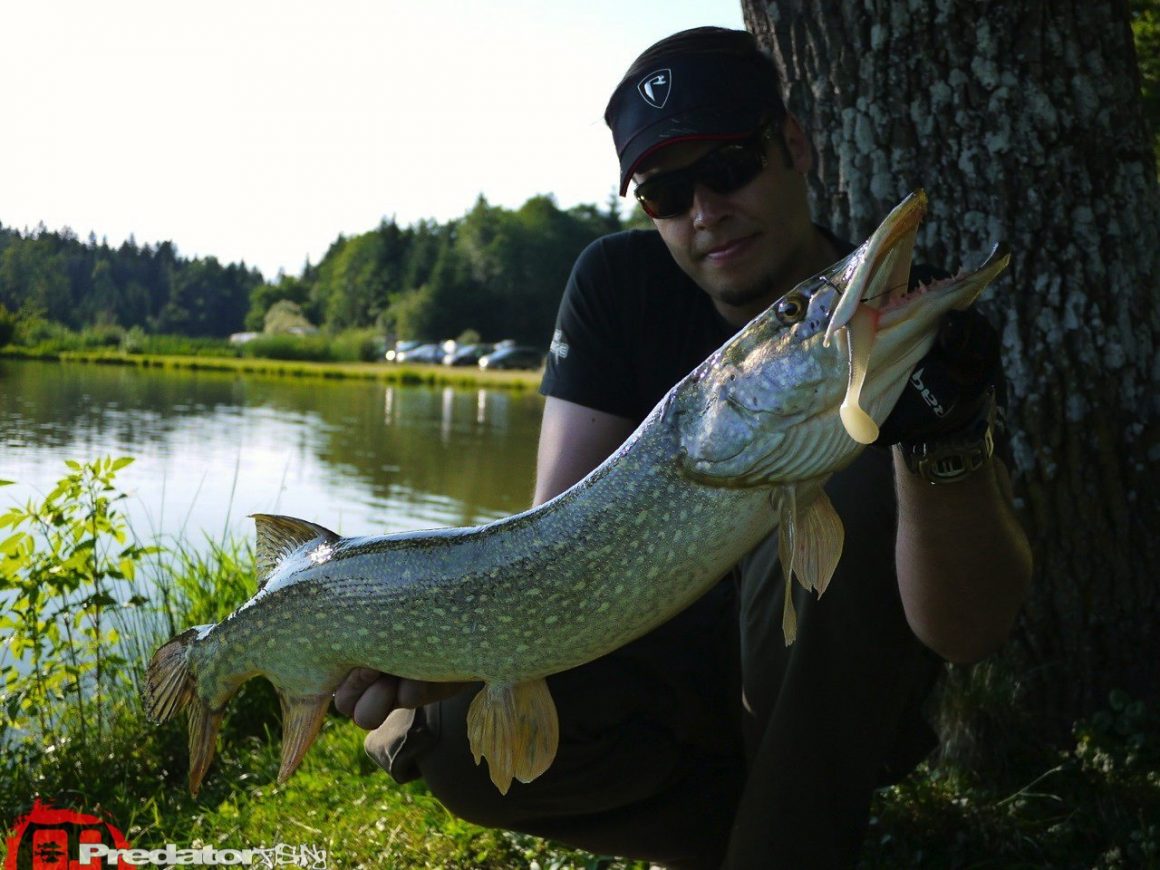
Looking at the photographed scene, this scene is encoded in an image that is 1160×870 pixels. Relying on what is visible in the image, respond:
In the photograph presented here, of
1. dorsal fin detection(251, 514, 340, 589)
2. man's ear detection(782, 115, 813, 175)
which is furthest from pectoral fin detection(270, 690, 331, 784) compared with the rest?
man's ear detection(782, 115, 813, 175)

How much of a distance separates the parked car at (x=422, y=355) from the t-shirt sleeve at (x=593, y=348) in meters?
47.5

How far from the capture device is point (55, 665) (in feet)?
11.9

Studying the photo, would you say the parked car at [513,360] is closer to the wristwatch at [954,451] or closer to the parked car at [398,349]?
the parked car at [398,349]

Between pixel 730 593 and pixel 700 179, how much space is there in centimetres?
105

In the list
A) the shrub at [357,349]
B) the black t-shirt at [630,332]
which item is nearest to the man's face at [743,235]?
the black t-shirt at [630,332]

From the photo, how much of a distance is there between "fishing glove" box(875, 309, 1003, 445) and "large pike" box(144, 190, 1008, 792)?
0.09m

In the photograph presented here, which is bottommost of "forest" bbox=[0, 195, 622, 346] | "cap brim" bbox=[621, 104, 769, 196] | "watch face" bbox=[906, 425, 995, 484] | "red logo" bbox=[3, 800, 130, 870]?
"red logo" bbox=[3, 800, 130, 870]

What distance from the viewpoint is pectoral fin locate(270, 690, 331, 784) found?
212 cm

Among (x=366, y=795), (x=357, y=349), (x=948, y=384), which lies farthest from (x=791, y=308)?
(x=357, y=349)

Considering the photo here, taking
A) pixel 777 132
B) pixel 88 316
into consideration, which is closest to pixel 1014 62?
pixel 777 132

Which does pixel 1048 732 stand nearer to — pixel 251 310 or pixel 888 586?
pixel 888 586

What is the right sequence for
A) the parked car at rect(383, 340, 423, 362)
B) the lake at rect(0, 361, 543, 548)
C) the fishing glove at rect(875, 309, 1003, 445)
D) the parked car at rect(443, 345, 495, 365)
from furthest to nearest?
the parked car at rect(383, 340, 423, 362)
the parked car at rect(443, 345, 495, 365)
the lake at rect(0, 361, 543, 548)
the fishing glove at rect(875, 309, 1003, 445)

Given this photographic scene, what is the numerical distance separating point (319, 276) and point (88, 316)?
232 feet

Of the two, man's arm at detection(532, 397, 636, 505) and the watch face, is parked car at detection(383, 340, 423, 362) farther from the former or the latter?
the watch face
